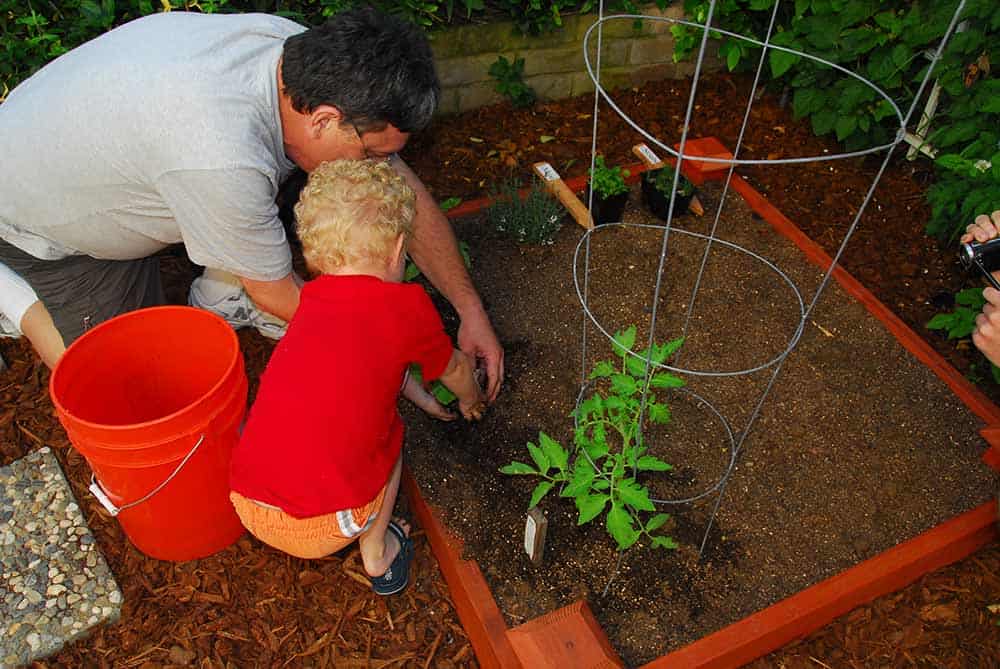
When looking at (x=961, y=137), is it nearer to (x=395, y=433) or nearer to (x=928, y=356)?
(x=928, y=356)

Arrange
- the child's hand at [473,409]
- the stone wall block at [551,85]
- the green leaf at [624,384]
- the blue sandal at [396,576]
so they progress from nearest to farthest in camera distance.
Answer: the green leaf at [624,384] → the blue sandal at [396,576] → the child's hand at [473,409] → the stone wall block at [551,85]

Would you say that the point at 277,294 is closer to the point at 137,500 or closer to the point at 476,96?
the point at 137,500

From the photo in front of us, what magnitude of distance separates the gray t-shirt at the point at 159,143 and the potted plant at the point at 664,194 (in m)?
1.66

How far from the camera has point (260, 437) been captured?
5.93ft

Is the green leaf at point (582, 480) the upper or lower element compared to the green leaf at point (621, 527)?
upper

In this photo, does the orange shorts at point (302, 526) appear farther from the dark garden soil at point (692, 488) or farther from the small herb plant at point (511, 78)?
the small herb plant at point (511, 78)

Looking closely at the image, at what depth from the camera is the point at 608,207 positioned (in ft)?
10.5

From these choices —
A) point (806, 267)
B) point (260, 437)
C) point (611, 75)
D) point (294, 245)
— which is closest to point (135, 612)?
point (260, 437)

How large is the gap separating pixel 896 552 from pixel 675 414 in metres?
0.77

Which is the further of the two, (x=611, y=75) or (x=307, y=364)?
(x=611, y=75)

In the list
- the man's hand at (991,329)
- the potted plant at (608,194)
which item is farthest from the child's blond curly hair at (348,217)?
the man's hand at (991,329)

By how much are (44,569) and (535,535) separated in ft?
5.12

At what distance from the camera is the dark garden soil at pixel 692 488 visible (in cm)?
218

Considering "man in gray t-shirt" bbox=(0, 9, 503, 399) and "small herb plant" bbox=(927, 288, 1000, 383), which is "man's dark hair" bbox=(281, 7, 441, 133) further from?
"small herb plant" bbox=(927, 288, 1000, 383)
